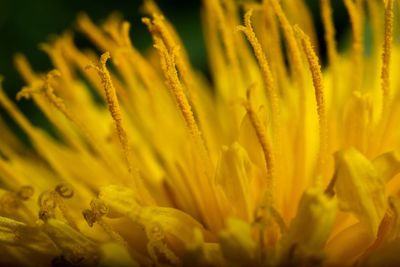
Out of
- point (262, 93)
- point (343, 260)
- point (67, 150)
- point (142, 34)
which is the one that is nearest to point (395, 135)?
point (343, 260)

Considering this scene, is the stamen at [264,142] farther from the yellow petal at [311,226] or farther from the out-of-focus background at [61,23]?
the out-of-focus background at [61,23]

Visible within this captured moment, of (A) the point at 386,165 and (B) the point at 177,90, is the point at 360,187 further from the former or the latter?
(B) the point at 177,90

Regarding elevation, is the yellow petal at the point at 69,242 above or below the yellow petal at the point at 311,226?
above

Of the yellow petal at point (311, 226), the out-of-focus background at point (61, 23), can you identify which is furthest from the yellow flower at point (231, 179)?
the out-of-focus background at point (61, 23)

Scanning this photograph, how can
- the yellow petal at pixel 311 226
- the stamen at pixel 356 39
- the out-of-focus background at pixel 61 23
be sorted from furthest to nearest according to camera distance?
the out-of-focus background at pixel 61 23 < the stamen at pixel 356 39 < the yellow petal at pixel 311 226

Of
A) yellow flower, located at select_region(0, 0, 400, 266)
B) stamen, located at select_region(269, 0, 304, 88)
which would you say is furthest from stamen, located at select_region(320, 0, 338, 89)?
stamen, located at select_region(269, 0, 304, 88)

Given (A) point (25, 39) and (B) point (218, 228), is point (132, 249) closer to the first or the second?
(B) point (218, 228)
